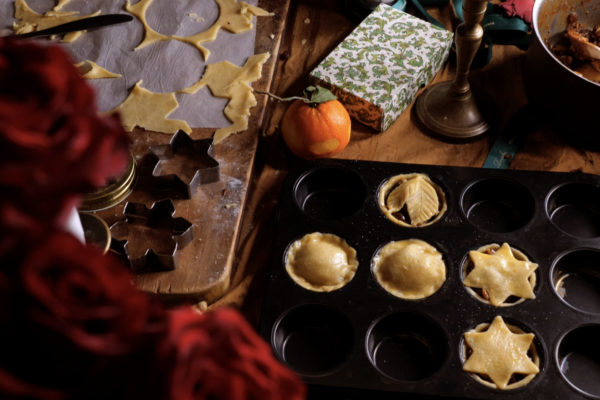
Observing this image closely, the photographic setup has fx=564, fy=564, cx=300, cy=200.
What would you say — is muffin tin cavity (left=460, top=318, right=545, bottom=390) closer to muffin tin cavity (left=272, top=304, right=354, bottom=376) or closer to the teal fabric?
muffin tin cavity (left=272, top=304, right=354, bottom=376)

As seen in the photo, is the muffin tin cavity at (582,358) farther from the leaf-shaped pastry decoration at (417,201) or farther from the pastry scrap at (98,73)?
the pastry scrap at (98,73)

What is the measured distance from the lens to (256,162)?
1.64 meters

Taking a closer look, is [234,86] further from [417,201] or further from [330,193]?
[417,201]

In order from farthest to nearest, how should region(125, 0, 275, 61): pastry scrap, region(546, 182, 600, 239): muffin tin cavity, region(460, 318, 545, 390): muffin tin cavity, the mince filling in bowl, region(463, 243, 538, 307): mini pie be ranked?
region(125, 0, 275, 61): pastry scrap, the mince filling in bowl, region(546, 182, 600, 239): muffin tin cavity, region(463, 243, 538, 307): mini pie, region(460, 318, 545, 390): muffin tin cavity

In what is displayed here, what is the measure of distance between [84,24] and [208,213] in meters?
0.86

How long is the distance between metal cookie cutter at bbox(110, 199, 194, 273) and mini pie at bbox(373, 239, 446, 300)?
18.4 inches

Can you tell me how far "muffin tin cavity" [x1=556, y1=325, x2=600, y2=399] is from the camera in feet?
3.87

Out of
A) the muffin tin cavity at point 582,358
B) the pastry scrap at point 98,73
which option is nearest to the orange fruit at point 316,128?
the pastry scrap at point 98,73

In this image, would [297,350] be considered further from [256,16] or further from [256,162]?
[256,16]

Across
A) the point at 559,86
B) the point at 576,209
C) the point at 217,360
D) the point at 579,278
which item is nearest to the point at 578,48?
the point at 559,86

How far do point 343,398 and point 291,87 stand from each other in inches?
40.4

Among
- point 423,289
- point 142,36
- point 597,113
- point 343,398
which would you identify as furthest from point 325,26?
point 343,398

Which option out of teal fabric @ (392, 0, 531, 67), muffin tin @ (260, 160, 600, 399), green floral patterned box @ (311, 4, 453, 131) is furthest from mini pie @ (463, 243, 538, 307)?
teal fabric @ (392, 0, 531, 67)

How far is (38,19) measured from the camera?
6.30 ft
